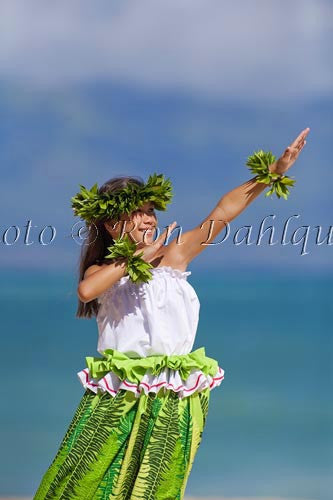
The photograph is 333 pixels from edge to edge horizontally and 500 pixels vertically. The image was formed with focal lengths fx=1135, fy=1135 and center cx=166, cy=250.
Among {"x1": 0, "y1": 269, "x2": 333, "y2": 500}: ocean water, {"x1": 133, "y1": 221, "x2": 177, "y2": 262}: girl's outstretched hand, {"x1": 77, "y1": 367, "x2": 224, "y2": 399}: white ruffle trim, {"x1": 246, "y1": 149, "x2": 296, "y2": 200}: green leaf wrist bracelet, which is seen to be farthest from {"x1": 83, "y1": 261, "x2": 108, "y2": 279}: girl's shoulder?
{"x1": 0, "y1": 269, "x2": 333, "y2": 500}: ocean water

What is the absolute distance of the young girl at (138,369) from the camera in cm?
294

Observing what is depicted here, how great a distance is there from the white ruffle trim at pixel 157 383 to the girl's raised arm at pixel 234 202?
0.33 m

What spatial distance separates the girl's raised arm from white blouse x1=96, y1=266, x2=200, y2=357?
0.11m

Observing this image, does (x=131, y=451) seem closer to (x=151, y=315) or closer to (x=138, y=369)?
(x=138, y=369)

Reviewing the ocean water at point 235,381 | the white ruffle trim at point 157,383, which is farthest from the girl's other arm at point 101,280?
the ocean water at point 235,381

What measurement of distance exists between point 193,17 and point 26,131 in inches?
32.9

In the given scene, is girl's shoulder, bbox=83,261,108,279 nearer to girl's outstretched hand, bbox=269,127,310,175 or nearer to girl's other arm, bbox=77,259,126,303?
girl's other arm, bbox=77,259,126,303

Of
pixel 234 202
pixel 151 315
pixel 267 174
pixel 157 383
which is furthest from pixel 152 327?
pixel 267 174

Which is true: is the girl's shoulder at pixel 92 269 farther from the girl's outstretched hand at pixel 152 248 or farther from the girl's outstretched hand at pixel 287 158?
the girl's outstretched hand at pixel 287 158

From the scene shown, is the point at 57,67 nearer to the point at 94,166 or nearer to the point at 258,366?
the point at 94,166

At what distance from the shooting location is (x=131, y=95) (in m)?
4.73

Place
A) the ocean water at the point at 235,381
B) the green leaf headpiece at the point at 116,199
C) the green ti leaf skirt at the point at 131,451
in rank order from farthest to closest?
1. the ocean water at the point at 235,381
2. the green leaf headpiece at the point at 116,199
3. the green ti leaf skirt at the point at 131,451

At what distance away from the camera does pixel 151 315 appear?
2.98 metres

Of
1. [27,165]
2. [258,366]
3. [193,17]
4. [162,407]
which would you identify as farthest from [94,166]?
[162,407]
